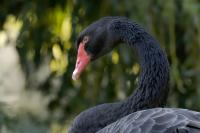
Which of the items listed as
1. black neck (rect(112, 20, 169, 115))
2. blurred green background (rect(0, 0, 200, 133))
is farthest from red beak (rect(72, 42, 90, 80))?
blurred green background (rect(0, 0, 200, 133))

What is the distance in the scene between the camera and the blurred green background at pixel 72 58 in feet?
15.5

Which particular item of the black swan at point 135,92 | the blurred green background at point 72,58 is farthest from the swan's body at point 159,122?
the blurred green background at point 72,58

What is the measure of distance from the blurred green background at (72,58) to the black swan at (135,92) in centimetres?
98

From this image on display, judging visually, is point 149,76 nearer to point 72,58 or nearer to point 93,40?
point 93,40

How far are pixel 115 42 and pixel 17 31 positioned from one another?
70.4 inches

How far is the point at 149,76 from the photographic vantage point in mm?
3326

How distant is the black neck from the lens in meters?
3.30

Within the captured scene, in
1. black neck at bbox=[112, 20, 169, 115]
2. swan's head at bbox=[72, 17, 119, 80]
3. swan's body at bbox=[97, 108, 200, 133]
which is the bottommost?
swan's body at bbox=[97, 108, 200, 133]

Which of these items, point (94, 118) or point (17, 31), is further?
point (17, 31)

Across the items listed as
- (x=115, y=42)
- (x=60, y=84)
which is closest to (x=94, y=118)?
(x=115, y=42)

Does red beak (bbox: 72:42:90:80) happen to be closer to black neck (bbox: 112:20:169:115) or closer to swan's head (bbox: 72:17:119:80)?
swan's head (bbox: 72:17:119:80)

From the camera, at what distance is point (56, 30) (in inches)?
201

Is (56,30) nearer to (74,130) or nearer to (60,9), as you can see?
(60,9)

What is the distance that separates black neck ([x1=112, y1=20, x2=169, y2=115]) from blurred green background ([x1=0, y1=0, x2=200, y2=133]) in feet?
3.50
